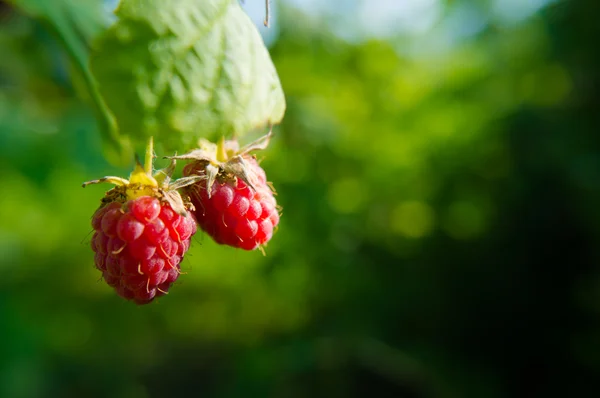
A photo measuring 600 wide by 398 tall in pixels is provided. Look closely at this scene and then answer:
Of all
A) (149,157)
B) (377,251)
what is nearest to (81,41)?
(149,157)

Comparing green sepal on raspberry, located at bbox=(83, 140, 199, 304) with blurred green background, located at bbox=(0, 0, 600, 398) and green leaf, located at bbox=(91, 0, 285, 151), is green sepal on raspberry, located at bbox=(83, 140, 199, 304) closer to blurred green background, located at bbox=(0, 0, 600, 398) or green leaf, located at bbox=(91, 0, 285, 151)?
green leaf, located at bbox=(91, 0, 285, 151)

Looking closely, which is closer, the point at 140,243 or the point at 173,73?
the point at 173,73

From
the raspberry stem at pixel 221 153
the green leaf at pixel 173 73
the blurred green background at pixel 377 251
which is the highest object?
the green leaf at pixel 173 73

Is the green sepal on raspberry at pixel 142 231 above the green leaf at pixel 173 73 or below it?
below

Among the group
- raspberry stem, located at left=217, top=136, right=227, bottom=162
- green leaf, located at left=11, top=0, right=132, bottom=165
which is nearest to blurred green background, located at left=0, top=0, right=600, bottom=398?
green leaf, located at left=11, top=0, right=132, bottom=165

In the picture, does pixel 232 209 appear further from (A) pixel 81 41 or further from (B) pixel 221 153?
(A) pixel 81 41

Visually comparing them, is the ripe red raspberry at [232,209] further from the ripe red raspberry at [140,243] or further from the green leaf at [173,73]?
the green leaf at [173,73]

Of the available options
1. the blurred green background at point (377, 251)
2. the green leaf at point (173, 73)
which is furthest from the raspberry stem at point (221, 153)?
the blurred green background at point (377, 251)
